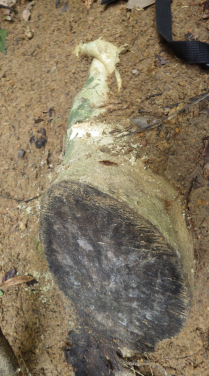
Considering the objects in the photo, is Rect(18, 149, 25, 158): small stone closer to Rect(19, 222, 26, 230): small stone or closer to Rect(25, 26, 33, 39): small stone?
Rect(19, 222, 26, 230): small stone

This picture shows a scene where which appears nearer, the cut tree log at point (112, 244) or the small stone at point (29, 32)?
the cut tree log at point (112, 244)

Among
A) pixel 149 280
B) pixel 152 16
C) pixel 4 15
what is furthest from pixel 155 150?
pixel 4 15

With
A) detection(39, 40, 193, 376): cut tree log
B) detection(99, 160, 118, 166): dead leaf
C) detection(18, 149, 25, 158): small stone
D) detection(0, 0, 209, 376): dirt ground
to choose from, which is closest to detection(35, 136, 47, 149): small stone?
detection(0, 0, 209, 376): dirt ground

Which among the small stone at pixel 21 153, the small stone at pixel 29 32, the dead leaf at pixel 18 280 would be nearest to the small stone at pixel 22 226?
the dead leaf at pixel 18 280

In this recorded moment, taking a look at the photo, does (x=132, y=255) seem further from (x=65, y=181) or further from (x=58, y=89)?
(x=58, y=89)

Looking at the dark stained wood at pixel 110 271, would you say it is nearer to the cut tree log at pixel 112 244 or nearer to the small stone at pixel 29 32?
the cut tree log at pixel 112 244

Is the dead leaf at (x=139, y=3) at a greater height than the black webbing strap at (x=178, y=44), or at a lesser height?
greater

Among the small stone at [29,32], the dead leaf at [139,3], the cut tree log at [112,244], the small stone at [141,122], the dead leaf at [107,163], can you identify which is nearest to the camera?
the cut tree log at [112,244]
